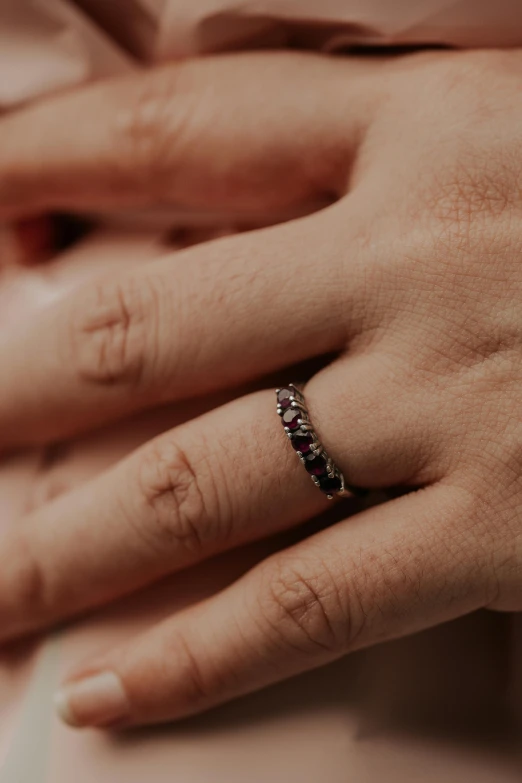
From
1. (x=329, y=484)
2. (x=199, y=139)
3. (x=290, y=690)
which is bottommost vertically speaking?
(x=290, y=690)

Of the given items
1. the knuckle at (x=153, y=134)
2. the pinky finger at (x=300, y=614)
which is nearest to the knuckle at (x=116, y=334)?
the knuckle at (x=153, y=134)

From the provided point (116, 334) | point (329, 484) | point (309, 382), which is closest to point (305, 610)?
point (329, 484)

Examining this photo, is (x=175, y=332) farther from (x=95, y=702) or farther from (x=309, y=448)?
(x=95, y=702)

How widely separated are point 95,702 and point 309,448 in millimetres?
337

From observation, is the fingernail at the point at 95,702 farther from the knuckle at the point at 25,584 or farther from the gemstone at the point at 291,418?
the gemstone at the point at 291,418

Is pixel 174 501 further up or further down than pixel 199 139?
further down

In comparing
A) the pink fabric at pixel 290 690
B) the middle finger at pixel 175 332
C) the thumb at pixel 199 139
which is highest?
the thumb at pixel 199 139

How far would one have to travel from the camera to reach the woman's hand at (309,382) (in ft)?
2.12

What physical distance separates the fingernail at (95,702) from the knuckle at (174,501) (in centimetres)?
15

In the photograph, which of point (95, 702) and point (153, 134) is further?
point (153, 134)

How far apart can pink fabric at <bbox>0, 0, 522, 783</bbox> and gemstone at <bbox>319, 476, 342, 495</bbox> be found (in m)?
0.13

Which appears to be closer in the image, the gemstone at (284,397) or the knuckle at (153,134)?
the gemstone at (284,397)

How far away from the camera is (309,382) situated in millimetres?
707

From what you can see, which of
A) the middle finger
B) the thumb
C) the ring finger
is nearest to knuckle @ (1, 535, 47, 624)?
the ring finger
